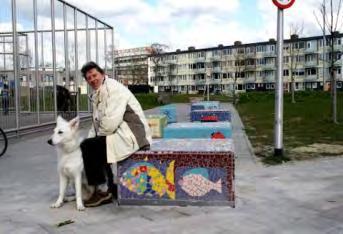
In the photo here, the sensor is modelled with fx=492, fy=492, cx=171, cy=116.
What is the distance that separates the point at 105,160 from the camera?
5.95 meters

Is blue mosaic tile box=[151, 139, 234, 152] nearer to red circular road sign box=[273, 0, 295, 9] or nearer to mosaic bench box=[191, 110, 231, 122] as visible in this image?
red circular road sign box=[273, 0, 295, 9]

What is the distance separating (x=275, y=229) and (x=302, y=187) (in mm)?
2032

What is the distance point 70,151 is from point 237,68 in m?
94.3

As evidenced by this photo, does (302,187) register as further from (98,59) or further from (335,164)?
(98,59)

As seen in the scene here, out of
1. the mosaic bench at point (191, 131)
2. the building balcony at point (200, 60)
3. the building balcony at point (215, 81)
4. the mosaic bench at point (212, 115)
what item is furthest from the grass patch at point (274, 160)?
the building balcony at point (200, 60)

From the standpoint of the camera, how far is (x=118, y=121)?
18.9ft

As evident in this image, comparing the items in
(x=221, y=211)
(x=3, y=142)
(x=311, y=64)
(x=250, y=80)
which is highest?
(x=311, y=64)

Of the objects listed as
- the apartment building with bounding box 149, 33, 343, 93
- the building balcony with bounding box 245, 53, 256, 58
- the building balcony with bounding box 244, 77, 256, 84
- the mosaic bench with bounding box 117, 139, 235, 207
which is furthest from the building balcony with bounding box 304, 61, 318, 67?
the mosaic bench with bounding box 117, 139, 235, 207

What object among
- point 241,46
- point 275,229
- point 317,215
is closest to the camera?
point 275,229

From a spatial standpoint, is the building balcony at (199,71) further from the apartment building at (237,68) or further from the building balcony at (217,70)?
the building balcony at (217,70)

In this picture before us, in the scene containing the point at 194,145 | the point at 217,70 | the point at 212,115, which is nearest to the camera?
the point at 194,145

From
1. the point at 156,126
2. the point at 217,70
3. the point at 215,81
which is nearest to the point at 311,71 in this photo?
the point at 217,70

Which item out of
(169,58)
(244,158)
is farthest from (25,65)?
(169,58)

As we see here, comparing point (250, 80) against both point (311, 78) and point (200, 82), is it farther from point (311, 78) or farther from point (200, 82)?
point (200, 82)
